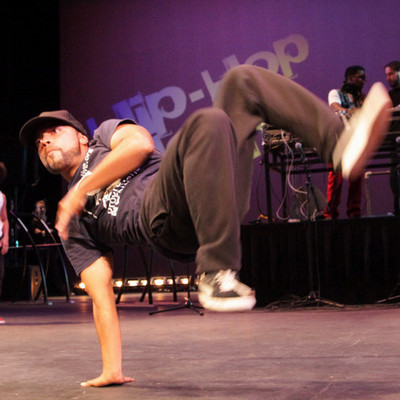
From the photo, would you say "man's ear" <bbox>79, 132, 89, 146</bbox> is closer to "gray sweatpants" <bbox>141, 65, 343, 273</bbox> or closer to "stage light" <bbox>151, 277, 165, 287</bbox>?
"gray sweatpants" <bbox>141, 65, 343, 273</bbox>

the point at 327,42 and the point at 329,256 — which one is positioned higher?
the point at 327,42

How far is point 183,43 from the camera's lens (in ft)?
29.2

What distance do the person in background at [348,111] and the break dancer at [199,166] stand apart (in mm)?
3600

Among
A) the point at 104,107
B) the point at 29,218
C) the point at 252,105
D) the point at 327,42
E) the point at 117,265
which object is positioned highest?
the point at 327,42

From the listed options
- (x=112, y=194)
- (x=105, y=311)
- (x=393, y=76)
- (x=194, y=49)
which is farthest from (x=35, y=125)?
(x=194, y=49)

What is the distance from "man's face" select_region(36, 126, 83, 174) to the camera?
2148 millimetres

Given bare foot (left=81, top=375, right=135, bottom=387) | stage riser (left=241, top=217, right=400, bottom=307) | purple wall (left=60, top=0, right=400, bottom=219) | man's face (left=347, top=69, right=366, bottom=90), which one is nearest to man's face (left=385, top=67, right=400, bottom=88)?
man's face (left=347, top=69, right=366, bottom=90)

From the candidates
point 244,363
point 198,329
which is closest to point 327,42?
point 198,329

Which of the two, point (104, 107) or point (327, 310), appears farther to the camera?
point (104, 107)

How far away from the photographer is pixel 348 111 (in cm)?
547

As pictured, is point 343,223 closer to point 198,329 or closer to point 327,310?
point 327,310

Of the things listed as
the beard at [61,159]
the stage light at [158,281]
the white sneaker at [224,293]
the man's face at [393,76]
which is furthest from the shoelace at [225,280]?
the stage light at [158,281]

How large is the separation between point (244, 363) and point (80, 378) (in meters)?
0.73

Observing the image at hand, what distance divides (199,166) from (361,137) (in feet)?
1.60
